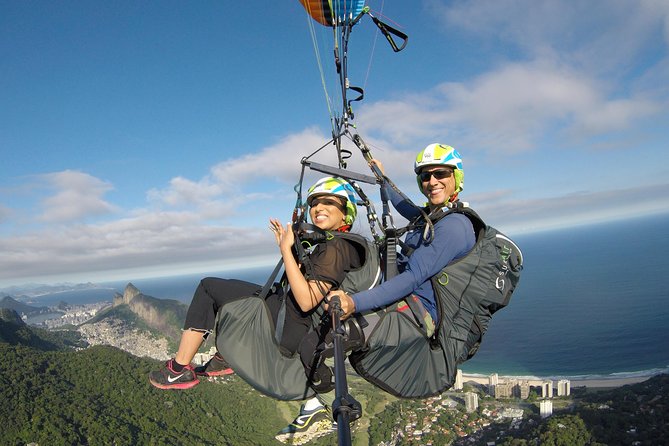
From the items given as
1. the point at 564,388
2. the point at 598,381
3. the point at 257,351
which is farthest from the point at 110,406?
the point at 598,381

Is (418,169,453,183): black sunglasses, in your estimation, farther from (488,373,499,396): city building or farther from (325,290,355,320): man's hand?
(488,373,499,396): city building

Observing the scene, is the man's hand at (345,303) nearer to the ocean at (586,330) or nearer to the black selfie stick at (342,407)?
the black selfie stick at (342,407)

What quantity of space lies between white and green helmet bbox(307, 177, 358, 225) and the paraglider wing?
2.72 m

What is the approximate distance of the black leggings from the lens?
3.36 meters

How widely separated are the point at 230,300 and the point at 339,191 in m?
1.42

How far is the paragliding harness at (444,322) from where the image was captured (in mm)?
2912

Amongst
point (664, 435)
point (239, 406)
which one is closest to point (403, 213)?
point (664, 435)

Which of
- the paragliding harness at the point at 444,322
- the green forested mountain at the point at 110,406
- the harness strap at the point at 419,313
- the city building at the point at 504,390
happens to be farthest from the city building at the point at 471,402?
the harness strap at the point at 419,313

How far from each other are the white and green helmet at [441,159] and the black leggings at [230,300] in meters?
1.75

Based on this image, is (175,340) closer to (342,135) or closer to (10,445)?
(10,445)

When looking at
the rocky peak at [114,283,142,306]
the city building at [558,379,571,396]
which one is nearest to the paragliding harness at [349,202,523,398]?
the city building at [558,379,571,396]

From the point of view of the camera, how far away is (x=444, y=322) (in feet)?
9.95

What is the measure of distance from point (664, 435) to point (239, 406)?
4217 cm

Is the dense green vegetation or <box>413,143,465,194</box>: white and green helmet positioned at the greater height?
<box>413,143,465,194</box>: white and green helmet
